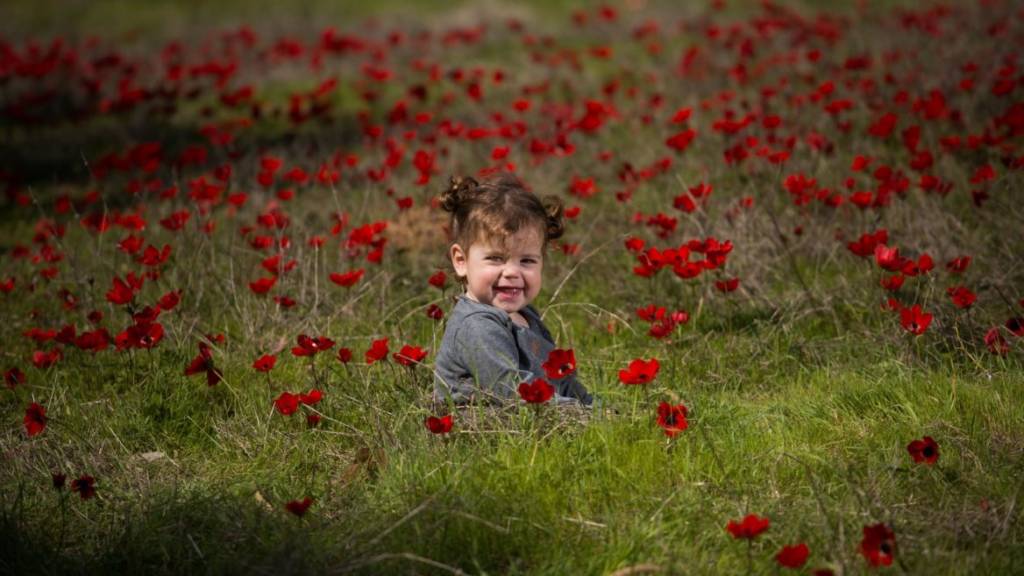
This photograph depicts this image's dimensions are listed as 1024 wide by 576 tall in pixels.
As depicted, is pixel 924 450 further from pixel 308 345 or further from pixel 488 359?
pixel 308 345

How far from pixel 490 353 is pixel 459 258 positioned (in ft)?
1.54

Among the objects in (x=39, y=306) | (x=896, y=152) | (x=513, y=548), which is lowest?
(x=39, y=306)

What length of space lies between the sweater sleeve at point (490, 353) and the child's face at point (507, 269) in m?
0.14

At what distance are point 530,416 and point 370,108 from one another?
629 cm

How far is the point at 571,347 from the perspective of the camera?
3.99 metres

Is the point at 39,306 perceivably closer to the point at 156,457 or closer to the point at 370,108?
the point at 156,457

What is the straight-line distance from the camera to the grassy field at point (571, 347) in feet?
8.80

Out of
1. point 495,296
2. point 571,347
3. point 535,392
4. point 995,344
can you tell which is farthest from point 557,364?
point 995,344

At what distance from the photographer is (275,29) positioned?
42.0 feet

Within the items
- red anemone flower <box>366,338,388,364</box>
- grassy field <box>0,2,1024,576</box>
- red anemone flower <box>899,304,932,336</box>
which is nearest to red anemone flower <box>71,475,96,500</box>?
grassy field <box>0,2,1024,576</box>

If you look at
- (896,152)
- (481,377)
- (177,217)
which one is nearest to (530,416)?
(481,377)

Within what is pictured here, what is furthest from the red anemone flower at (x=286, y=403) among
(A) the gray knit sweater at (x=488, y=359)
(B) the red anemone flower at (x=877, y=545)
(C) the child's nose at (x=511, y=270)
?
(B) the red anemone flower at (x=877, y=545)

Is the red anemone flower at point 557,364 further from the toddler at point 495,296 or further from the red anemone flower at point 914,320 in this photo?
the red anemone flower at point 914,320

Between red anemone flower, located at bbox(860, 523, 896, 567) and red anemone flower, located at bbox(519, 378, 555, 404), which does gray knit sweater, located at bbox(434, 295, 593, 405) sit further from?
red anemone flower, located at bbox(860, 523, 896, 567)
